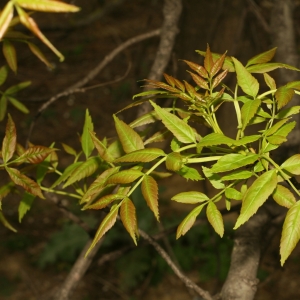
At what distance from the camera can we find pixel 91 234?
64.3 inches

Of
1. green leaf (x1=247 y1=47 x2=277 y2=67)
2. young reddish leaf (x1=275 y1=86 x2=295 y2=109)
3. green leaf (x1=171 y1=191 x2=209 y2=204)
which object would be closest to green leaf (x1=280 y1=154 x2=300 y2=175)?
young reddish leaf (x1=275 y1=86 x2=295 y2=109)

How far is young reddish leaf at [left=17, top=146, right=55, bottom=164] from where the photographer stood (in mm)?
1103

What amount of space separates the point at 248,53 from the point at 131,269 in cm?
211

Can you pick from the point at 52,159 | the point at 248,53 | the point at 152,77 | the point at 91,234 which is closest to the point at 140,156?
the point at 52,159

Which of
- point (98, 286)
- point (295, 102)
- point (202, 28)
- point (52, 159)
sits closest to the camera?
point (52, 159)

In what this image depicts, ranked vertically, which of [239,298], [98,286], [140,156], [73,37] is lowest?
[98,286]

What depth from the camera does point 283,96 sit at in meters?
0.91

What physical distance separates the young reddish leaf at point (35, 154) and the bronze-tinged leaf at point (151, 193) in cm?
29

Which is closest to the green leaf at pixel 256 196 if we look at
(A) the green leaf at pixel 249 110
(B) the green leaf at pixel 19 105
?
(A) the green leaf at pixel 249 110

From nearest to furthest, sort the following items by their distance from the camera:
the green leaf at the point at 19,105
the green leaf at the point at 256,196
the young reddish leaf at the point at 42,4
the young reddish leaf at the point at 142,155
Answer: the young reddish leaf at the point at 42,4, the green leaf at the point at 256,196, the young reddish leaf at the point at 142,155, the green leaf at the point at 19,105

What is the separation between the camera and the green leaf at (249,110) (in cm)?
91

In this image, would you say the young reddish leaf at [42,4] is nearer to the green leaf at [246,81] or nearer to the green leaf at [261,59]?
the green leaf at [246,81]

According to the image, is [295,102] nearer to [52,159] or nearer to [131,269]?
[52,159]

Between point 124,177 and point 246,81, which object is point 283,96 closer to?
point 246,81
